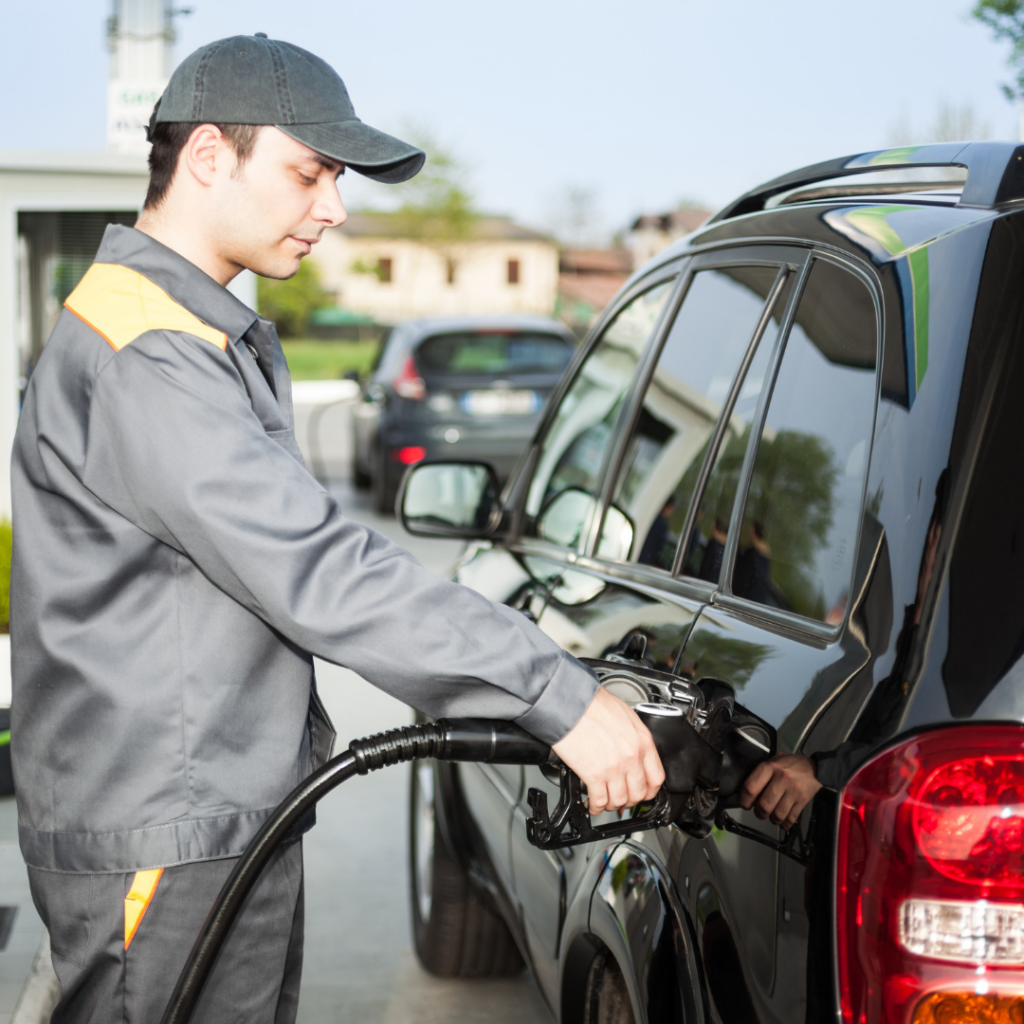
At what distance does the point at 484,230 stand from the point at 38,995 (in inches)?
2806

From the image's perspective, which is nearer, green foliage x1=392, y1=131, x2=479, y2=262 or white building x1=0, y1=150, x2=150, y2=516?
white building x1=0, y1=150, x2=150, y2=516

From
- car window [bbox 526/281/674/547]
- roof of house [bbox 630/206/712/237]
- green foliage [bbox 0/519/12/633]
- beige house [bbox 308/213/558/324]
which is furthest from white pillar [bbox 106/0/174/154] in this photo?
beige house [bbox 308/213/558/324]

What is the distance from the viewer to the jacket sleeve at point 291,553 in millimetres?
1526

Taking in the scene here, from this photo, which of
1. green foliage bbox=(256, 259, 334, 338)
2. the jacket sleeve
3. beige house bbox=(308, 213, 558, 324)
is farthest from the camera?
beige house bbox=(308, 213, 558, 324)

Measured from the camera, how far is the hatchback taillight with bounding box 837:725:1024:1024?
50.1 inches

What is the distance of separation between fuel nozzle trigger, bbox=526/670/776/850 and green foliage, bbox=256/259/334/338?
60551 millimetres

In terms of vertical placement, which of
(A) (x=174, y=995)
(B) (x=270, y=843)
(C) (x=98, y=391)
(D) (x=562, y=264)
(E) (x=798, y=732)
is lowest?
(D) (x=562, y=264)

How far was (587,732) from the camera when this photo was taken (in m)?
1.55

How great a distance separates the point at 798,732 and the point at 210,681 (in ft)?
2.40

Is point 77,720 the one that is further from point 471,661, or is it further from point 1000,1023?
point 1000,1023

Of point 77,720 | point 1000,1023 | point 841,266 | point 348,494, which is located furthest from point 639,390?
point 348,494

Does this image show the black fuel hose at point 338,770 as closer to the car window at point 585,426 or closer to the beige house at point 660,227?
the car window at point 585,426

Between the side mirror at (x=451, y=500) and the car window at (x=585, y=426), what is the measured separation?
16cm

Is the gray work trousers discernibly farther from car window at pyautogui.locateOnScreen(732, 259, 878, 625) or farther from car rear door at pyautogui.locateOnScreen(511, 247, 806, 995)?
car window at pyautogui.locateOnScreen(732, 259, 878, 625)
